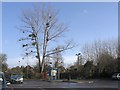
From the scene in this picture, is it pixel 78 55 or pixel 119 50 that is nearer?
pixel 119 50

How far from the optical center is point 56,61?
8275 centimetres

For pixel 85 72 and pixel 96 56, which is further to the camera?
pixel 96 56

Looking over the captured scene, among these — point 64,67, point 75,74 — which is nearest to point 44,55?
point 75,74

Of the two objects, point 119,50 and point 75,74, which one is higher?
point 119,50

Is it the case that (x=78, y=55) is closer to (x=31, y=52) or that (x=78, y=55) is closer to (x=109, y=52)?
(x=109, y=52)

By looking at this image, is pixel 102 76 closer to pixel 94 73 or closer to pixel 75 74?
pixel 94 73

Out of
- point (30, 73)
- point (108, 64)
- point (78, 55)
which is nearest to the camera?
point (108, 64)

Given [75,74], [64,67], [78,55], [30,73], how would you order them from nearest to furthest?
1. [75,74]
2. [30,73]
3. [78,55]
4. [64,67]

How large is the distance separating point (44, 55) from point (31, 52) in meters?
2.87

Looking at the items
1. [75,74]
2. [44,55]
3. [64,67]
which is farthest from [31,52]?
[64,67]

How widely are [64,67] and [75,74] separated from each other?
23534 millimetres

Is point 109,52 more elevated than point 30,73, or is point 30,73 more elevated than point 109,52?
point 109,52

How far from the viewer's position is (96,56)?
7625cm

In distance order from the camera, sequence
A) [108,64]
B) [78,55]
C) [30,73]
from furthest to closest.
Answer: [78,55]
[30,73]
[108,64]
